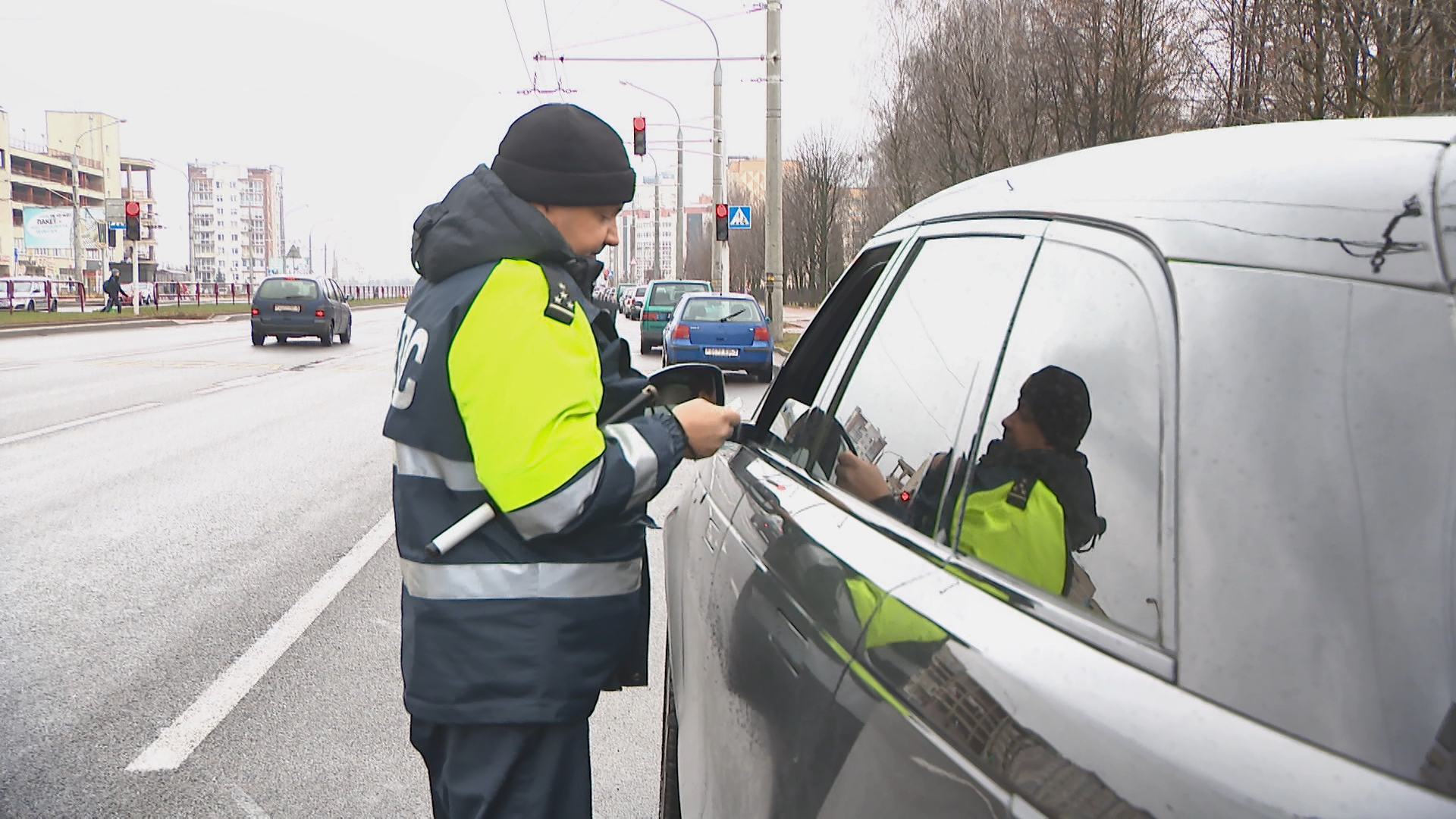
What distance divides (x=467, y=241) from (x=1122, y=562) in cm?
132

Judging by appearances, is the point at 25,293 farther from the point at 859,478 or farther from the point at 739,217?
the point at 859,478

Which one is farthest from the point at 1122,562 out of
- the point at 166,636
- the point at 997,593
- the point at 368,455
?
the point at 368,455

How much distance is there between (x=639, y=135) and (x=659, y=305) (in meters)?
4.67

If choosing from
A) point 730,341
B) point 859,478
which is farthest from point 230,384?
point 859,478

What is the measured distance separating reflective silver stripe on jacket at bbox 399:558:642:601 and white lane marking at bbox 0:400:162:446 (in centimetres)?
1035

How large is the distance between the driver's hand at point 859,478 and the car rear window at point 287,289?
1077 inches

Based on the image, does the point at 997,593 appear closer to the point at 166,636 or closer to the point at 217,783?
the point at 217,783

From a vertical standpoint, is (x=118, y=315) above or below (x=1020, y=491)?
above

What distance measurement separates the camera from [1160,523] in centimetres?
120

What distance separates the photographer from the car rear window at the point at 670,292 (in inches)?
1184

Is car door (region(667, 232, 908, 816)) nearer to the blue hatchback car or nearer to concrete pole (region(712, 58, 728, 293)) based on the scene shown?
the blue hatchback car

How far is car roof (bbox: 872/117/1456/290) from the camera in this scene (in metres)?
1.09

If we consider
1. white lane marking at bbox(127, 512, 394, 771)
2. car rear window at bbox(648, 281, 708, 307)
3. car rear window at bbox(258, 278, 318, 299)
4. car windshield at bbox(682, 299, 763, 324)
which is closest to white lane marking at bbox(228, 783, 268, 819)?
white lane marking at bbox(127, 512, 394, 771)

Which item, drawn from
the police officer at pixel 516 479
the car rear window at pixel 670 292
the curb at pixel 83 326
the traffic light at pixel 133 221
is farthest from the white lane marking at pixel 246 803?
the traffic light at pixel 133 221
